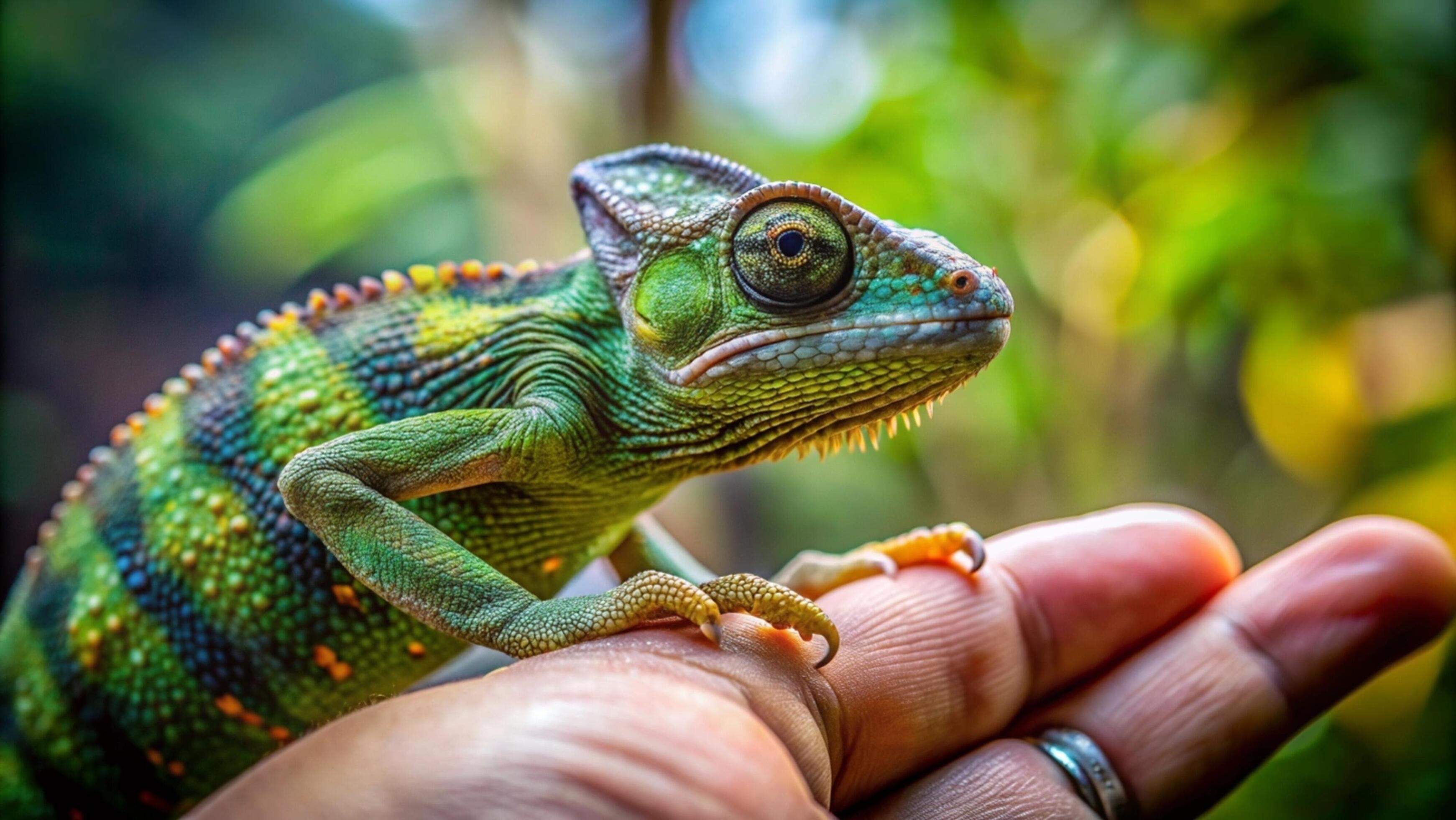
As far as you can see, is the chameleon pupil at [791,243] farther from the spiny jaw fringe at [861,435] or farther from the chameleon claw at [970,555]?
the chameleon claw at [970,555]

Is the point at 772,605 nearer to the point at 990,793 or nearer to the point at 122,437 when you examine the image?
the point at 990,793

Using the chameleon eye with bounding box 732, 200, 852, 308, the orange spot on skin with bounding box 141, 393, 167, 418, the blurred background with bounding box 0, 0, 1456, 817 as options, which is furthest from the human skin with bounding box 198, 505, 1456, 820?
the blurred background with bounding box 0, 0, 1456, 817

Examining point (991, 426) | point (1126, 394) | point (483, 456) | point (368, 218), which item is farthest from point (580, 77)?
point (483, 456)

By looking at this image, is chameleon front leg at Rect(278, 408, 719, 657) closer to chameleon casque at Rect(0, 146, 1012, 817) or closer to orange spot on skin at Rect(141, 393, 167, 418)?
chameleon casque at Rect(0, 146, 1012, 817)

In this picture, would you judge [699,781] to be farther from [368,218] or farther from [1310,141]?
[1310,141]

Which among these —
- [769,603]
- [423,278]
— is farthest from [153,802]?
[769,603]

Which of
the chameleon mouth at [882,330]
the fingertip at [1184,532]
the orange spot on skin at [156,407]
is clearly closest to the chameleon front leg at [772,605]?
the chameleon mouth at [882,330]
